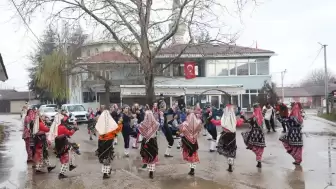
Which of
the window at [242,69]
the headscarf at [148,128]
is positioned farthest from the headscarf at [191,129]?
the window at [242,69]

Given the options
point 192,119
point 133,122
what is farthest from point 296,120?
point 133,122

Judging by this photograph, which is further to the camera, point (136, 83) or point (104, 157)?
point (136, 83)

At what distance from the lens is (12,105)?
88188 mm

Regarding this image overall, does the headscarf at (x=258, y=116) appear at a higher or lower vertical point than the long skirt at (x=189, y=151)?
higher

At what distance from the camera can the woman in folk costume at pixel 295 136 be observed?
38.0 feet

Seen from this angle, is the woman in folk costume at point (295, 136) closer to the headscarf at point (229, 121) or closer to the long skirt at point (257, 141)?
the long skirt at point (257, 141)

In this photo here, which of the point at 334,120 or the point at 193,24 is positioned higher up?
the point at 193,24

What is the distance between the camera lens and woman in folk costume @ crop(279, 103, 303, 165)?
38.0ft

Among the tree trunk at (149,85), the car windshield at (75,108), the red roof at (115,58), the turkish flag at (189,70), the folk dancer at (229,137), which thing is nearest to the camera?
the folk dancer at (229,137)

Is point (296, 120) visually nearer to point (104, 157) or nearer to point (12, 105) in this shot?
point (104, 157)

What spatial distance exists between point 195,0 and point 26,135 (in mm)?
9870

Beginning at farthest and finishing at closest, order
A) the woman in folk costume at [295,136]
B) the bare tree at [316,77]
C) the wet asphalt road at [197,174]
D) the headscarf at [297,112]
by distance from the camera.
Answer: the bare tree at [316,77] < the headscarf at [297,112] < the woman in folk costume at [295,136] < the wet asphalt road at [197,174]

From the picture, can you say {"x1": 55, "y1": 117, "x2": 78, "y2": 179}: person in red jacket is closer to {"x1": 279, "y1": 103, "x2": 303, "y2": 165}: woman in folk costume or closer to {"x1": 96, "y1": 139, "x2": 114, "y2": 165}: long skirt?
{"x1": 96, "y1": 139, "x2": 114, "y2": 165}: long skirt

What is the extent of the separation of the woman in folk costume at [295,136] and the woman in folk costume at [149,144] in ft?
12.7
